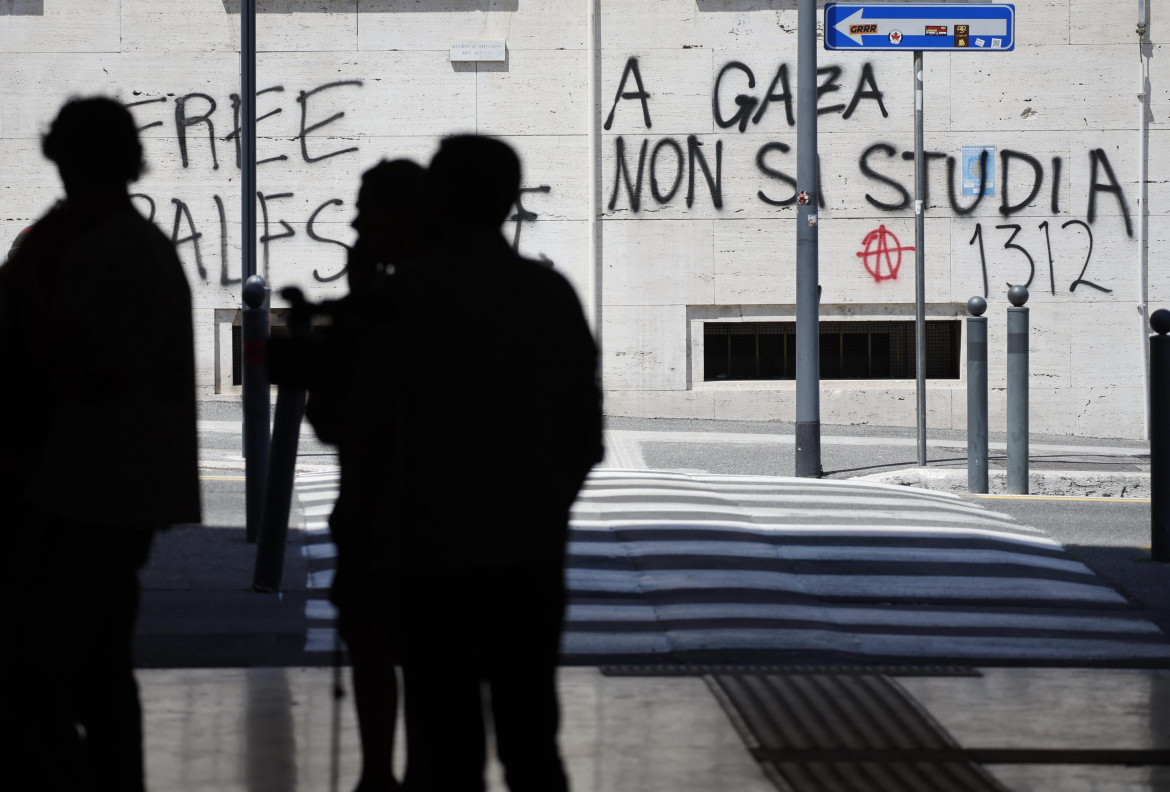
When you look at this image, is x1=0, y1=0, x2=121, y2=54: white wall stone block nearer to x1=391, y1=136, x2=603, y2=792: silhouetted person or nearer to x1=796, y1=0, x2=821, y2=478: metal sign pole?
x1=796, y1=0, x2=821, y2=478: metal sign pole

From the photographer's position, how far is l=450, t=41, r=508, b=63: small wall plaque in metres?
15.7

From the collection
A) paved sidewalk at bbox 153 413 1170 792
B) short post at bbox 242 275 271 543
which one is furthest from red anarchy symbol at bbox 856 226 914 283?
paved sidewalk at bbox 153 413 1170 792

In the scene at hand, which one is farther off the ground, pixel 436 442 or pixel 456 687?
pixel 436 442

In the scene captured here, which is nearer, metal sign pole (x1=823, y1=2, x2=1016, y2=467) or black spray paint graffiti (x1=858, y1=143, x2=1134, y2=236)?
metal sign pole (x1=823, y1=2, x2=1016, y2=467)

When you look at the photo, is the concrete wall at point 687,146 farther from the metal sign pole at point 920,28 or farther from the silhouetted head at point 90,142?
the silhouetted head at point 90,142

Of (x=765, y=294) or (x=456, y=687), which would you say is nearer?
(x=456, y=687)

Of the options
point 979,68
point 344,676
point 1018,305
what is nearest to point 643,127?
point 979,68

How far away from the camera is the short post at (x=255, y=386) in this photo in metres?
7.12

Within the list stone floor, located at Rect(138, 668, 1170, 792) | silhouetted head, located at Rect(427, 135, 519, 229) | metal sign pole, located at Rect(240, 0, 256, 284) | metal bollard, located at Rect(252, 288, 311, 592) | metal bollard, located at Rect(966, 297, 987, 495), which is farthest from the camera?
metal sign pole, located at Rect(240, 0, 256, 284)

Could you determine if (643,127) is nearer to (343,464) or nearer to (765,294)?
(765,294)

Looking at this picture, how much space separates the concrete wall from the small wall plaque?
0.10 meters

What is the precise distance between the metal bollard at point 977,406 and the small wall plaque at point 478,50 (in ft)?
22.5

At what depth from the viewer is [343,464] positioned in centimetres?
386

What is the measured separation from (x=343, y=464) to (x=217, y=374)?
489 inches
